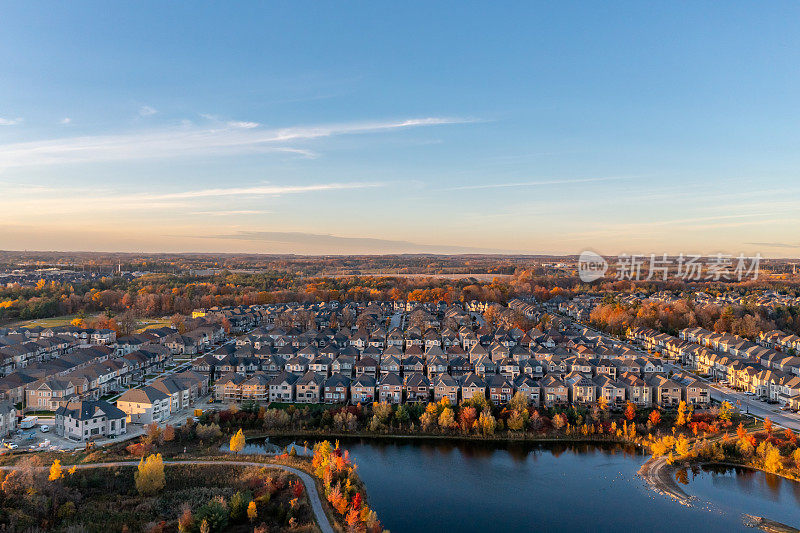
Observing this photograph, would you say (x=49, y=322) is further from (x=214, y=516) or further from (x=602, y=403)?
(x=602, y=403)

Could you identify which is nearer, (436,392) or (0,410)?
(0,410)

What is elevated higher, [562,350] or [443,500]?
[562,350]

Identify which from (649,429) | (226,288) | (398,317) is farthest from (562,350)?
(226,288)

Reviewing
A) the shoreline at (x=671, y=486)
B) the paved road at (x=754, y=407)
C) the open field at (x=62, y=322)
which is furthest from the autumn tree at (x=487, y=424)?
the open field at (x=62, y=322)

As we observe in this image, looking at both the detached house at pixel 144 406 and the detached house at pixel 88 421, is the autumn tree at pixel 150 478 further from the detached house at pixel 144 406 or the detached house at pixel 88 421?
the detached house at pixel 144 406

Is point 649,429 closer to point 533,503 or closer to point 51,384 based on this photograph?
point 533,503

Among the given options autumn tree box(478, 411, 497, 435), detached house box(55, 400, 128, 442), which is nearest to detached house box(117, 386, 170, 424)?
detached house box(55, 400, 128, 442)

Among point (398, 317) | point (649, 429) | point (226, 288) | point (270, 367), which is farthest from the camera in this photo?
point (226, 288)
